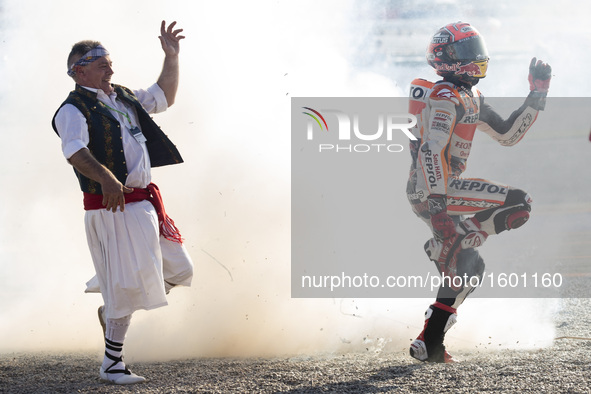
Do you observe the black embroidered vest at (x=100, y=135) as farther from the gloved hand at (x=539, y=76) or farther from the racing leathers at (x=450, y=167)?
the gloved hand at (x=539, y=76)

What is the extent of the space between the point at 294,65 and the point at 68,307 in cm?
334

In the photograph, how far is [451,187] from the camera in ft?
18.8

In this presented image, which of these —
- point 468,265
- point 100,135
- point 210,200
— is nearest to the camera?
point 100,135

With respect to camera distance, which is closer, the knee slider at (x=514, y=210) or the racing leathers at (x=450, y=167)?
the racing leathers at (x=450, y=167)

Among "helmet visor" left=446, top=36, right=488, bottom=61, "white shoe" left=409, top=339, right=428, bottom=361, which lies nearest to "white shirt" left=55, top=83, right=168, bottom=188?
"white shoe" left=409, top=339, right=428, bottom=361

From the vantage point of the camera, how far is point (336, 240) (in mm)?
7641

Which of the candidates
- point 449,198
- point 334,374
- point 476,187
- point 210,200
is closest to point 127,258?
point 334,374

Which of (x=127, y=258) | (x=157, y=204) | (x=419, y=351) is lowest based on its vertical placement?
(x=419, y=351)

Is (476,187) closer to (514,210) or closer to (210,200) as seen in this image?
(514,210)

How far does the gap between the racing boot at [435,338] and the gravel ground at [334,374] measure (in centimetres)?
10

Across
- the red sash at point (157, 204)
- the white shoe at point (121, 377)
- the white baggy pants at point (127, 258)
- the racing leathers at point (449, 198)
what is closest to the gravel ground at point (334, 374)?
the white shoe at point (121, 377)

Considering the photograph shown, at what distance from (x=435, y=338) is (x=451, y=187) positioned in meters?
0.99

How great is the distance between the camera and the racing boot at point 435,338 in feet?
18.3

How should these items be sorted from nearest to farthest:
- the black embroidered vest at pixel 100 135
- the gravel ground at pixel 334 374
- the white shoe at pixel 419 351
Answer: the gravel ground at pixel 334 374 → the black embroidered vest at pixel 100 135 → the white shoe at pixel 419 351
